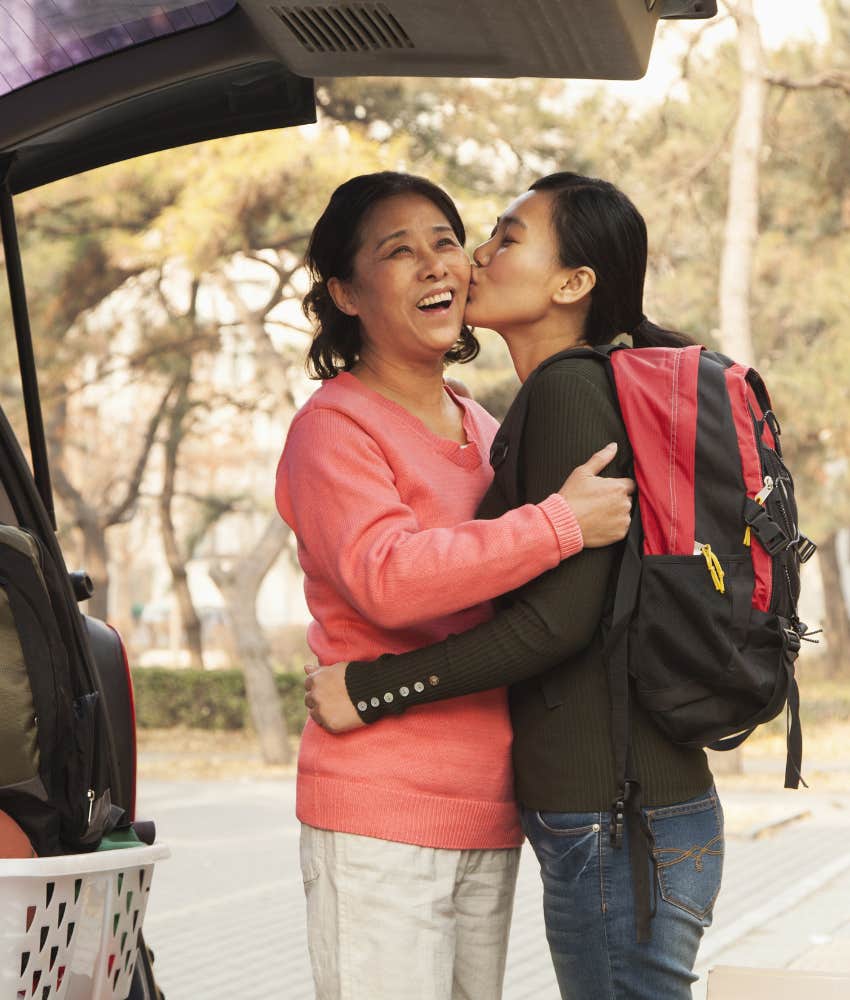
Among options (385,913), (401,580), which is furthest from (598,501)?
(385,913)

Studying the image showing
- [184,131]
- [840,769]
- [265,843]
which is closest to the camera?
[184,131]

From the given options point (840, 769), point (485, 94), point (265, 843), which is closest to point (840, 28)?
point (485, 94)

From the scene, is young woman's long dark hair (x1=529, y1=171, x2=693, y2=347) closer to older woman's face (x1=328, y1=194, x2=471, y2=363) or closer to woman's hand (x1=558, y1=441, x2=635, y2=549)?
older woman's face (x1=328, y1=194, x2=471, y2=363)

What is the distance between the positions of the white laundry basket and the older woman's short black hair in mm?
961

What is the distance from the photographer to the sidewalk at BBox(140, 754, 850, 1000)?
6980 millimetres

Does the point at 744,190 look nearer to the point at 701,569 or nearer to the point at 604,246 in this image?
the point at 604,246

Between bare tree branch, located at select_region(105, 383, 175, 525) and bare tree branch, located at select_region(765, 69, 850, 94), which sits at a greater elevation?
bare tree branch, located at select_region(765, 69, 850, 94)

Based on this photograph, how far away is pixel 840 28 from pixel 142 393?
1014cm

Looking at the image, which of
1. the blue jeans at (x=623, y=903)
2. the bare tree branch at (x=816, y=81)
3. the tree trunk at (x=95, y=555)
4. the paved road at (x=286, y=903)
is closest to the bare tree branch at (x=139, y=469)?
the tree trunk at (x=95, y=555)

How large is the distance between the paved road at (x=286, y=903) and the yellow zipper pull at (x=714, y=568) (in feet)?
15.4

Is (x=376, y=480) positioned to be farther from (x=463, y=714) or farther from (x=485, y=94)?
(x=485, y=94)

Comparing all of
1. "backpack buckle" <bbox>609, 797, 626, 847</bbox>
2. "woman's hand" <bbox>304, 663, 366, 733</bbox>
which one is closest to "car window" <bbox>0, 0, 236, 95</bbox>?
"woman's hand" <bbox>304, 663, 366, 733</bbox>

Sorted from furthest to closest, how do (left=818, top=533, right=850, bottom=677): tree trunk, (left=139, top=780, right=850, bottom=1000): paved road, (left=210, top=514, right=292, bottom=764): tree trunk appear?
1. (left=818, top=533, right=850, bottom=677): tree trunk
2. (left=210, top=514, right=292, bottom=764): tree trunk
3. (left=139, top=780, right=850, bottom=1000): paved road

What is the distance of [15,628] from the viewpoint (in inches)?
83.8
